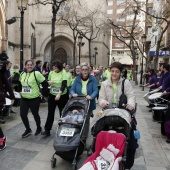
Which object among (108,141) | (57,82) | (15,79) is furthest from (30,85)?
(15,79)

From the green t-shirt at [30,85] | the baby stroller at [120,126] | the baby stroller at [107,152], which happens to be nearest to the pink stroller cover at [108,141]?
the baby stroller at [107,152]

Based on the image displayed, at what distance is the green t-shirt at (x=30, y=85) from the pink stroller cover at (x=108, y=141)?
278cm

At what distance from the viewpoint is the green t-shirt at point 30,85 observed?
233 inches

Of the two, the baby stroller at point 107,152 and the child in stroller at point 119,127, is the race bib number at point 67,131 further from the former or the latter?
the baby stroller at point 107,152

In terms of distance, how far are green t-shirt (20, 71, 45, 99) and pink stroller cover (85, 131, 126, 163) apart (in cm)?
278

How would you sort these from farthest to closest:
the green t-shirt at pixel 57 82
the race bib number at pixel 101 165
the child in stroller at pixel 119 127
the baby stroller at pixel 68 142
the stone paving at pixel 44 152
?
the green t-shirt at pixel 57 82
the stone paving at pixel 44 152
the baby stroller at pixel 68 142
the child in stroller at pixel 119 127
the race bib number at pixel 101 165

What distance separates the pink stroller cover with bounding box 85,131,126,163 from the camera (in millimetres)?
3504

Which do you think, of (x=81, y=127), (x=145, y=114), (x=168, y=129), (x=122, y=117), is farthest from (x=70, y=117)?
(x=145, y=114)

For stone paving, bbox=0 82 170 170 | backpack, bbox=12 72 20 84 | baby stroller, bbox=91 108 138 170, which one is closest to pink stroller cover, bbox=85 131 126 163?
baby stroller, bbox=91 108 138 170

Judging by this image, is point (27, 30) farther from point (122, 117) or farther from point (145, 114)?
point (122, 117)

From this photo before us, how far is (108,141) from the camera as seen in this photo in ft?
11.8

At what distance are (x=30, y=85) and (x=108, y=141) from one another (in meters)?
2.96

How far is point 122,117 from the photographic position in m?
3.69

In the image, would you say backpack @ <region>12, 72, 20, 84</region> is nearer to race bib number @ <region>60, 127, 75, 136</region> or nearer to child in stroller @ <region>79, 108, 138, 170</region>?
race bib number @ <region>60, 127, 75, 136</region>
